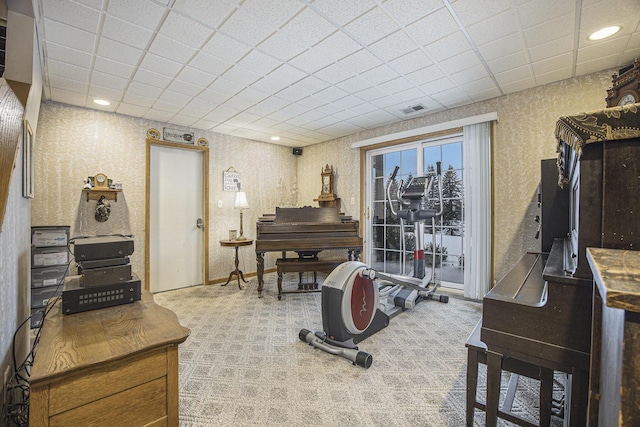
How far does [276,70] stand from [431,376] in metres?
2.88

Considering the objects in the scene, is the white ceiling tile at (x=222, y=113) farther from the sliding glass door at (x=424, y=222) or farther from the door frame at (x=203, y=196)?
the sliding glass door at (x=424, y=222)

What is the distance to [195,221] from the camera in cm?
462

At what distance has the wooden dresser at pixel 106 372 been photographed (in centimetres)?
95

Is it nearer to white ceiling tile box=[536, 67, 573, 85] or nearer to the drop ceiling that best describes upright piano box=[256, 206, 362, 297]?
the drop ceiling

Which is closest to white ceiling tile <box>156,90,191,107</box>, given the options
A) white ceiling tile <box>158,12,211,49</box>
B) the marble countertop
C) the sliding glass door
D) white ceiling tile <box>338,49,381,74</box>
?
white ceiling tile <box>158,12,211,49</box>

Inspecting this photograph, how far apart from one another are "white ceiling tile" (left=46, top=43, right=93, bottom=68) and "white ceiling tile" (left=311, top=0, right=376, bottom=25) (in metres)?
2.03

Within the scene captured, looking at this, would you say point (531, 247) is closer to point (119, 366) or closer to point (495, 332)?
point (495, 332)

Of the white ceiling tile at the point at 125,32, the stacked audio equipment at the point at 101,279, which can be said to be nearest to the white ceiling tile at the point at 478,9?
the white ceiling tile at the point at 125,32

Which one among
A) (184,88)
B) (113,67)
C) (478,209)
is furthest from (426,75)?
(113,67)

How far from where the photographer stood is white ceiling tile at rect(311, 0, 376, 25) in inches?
71.3

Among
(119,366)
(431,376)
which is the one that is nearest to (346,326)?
(431,376)

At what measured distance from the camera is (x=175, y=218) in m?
4.41

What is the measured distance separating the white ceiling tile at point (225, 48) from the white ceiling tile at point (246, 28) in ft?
0.22

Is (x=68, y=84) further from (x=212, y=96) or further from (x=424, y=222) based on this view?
(x=424, y=222)
